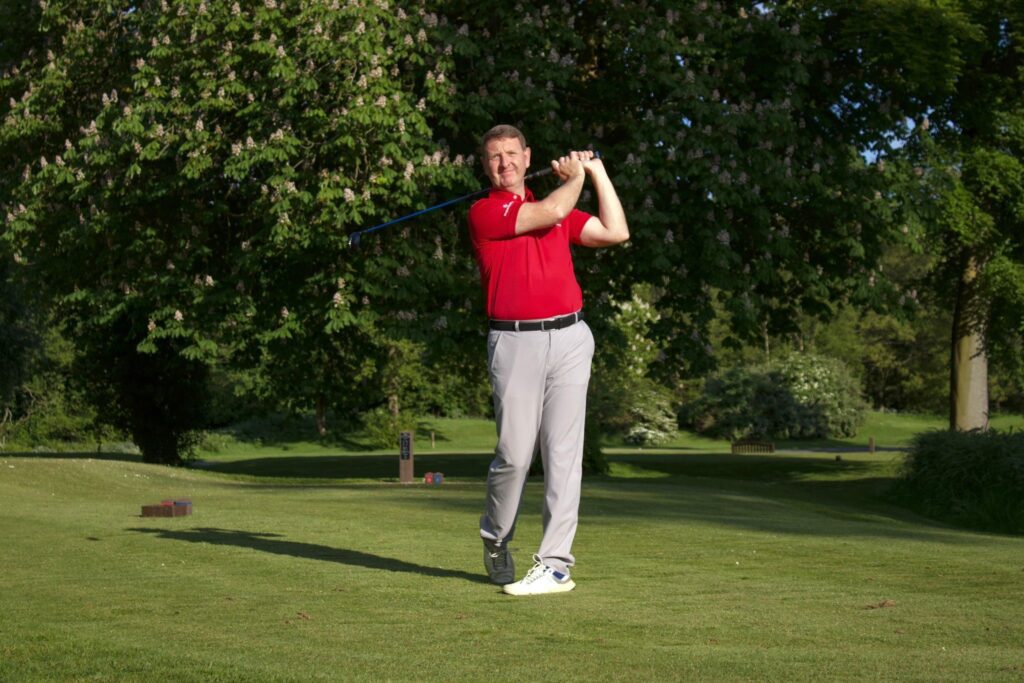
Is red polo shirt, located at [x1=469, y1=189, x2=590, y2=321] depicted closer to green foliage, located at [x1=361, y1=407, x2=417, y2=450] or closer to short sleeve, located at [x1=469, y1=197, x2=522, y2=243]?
short sleeve, located at [x1=469, y1=197, x2=522, y2=243]

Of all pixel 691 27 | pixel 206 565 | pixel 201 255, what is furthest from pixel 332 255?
pixel 206 565

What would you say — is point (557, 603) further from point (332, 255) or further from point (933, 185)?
point (933, 185)

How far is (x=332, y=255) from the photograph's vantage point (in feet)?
77.2

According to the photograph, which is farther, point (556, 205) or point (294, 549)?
point (294, 549)

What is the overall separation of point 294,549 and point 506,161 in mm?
4014

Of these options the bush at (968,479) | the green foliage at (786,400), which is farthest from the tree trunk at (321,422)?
the bush at (968,479)

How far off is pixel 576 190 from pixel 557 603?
87.3 inches

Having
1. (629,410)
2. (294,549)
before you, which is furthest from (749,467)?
(294,549)

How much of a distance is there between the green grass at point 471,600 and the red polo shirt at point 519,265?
5.30ft

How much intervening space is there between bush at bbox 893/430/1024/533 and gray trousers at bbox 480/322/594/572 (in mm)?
14748

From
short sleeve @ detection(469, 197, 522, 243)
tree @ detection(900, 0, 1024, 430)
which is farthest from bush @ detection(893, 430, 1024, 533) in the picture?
short sleeve @ detection(469, 197, 522, 243)

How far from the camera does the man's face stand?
7.84m

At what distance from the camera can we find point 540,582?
794 centimetres

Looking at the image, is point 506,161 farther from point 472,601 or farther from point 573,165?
point 472,601
